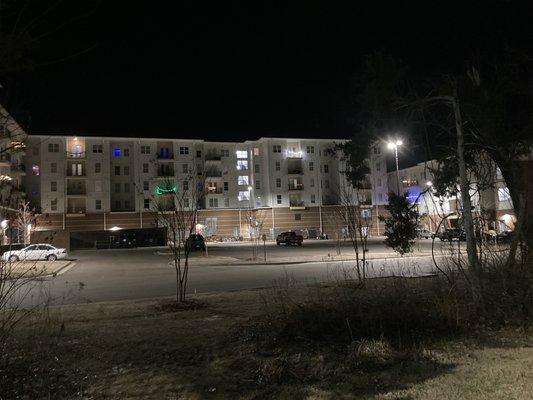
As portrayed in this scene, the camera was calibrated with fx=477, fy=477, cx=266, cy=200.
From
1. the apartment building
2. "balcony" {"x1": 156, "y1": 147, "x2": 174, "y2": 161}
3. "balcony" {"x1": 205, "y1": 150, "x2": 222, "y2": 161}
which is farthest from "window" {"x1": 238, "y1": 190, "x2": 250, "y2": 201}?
"balcony" {"x1": 156, "y1": 147, "x2": 174, "y2": 161}

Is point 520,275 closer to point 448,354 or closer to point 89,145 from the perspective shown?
point 448,354

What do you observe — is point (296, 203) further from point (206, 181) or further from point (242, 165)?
point (206, 181)

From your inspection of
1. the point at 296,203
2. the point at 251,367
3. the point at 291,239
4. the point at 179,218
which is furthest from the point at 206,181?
the point at 251,367

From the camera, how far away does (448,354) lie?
6.50 m

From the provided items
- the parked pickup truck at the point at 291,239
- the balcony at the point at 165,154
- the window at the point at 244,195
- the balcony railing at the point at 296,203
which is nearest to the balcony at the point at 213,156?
the balcony at the point at 165,154

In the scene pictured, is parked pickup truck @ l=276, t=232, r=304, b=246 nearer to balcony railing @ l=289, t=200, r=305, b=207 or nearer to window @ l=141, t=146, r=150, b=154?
balcony railing @ l=289, t=200, r=305, b=207

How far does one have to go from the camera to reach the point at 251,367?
246 inches

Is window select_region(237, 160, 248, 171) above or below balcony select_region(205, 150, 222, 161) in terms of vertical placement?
below

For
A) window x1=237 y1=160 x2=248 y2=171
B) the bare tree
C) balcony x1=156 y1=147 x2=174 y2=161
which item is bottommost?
the bare tree

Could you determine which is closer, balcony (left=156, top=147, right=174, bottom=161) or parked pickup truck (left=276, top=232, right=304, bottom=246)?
parked pickup truck (left=276, top=232, right=304, bottom=246)

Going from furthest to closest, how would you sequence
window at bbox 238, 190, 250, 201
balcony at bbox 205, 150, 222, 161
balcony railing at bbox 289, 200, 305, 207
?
1. window at bbox 238, 190, 250, 201
2. balcony at bbox 205, 150, 222, 161
3. balcony railing at bbox 289, 200, 305, 207

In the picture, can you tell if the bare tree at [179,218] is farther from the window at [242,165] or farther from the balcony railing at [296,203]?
the window at [242,165]

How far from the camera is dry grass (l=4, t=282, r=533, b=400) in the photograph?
5352mm

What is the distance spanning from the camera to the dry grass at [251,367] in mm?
5352
